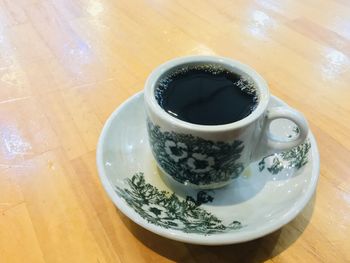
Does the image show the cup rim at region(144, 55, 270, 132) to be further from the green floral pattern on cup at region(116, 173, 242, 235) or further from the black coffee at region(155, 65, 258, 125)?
the green floral pattern on cup at region(116, 173, 242, 235)

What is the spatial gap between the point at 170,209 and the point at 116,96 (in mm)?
267

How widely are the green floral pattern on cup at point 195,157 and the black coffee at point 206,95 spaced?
0.09 feet

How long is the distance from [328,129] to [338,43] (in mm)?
290

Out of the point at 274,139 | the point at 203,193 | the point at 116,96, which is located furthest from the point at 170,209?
the point at 116,96

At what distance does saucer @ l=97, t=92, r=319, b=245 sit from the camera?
0.37 m

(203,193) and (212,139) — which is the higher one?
(212,139)

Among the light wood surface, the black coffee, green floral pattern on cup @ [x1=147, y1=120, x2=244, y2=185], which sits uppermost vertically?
the black coffee

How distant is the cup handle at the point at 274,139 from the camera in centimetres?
41

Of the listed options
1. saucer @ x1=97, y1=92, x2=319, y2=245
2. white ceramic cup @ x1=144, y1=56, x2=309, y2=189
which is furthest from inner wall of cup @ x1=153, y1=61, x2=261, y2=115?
saucer @ x1=97, y1=92, x2=319, y2=245

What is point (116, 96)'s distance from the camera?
61cm

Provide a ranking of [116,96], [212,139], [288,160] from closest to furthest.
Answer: [212,139], [288,160], [116,96]

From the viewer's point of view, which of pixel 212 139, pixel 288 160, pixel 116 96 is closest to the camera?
pixel 212 139

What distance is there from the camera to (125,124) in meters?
0.52

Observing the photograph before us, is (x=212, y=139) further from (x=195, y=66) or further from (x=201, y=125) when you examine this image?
(x=195, y=66)
